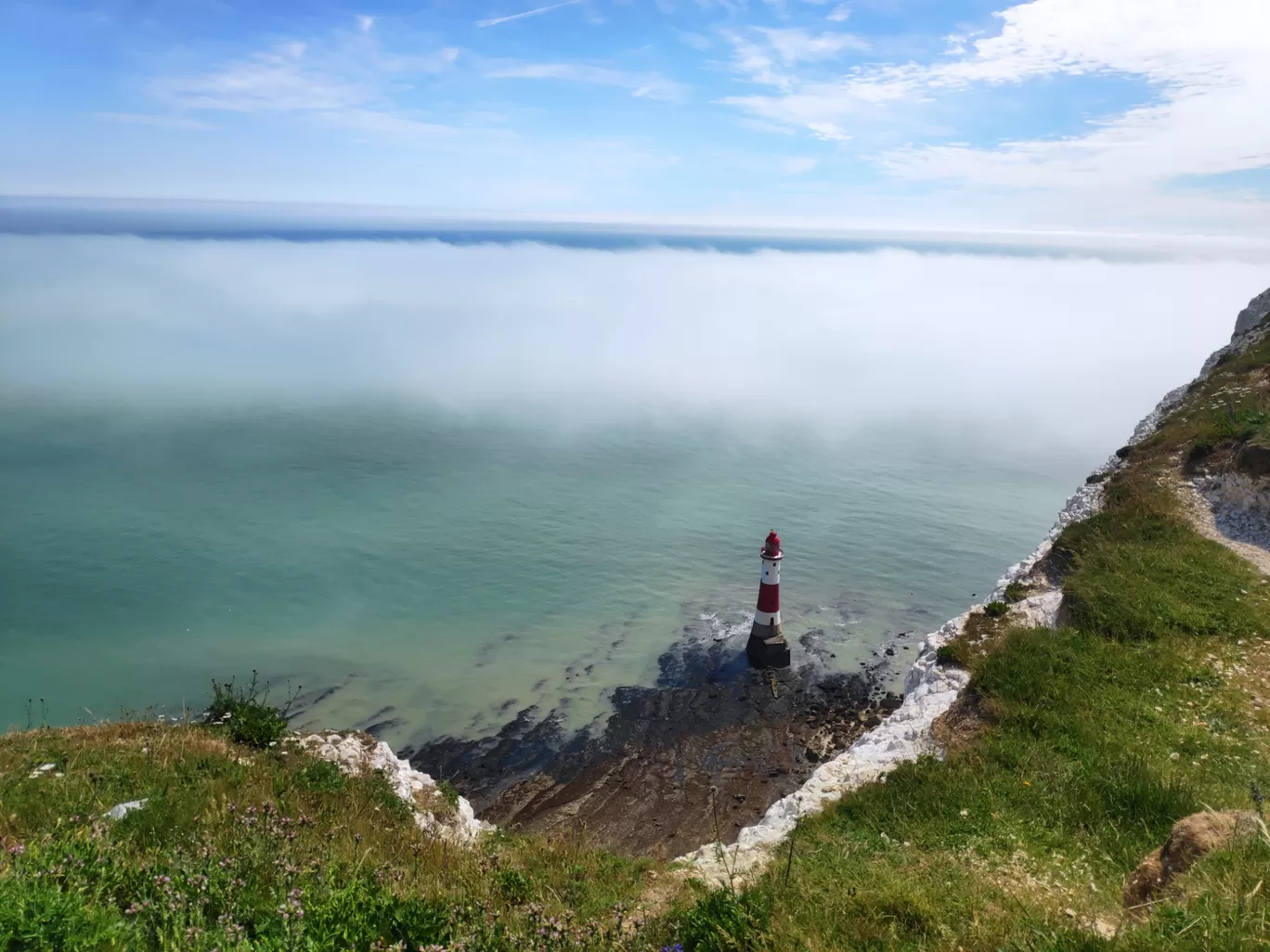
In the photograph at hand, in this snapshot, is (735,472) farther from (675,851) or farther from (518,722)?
(675,851)

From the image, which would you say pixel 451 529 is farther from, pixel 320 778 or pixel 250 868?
pixel 250 868

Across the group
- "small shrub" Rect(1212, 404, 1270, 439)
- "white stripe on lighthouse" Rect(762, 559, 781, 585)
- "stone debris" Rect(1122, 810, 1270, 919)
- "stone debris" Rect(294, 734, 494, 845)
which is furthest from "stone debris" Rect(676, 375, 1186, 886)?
"white stripe on lighthouse" Rect(762, 559, 781, 585)

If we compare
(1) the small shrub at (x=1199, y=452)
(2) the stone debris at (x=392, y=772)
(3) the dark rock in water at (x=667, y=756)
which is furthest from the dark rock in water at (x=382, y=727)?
(1) the small shrub at (x=1199, y=452)

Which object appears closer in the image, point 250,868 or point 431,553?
point 250,868

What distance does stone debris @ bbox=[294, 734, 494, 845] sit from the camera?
12.3m

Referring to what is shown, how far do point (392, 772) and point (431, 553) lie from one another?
2445 cm

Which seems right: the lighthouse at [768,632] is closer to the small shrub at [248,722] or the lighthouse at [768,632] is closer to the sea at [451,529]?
the sea at [451,529]

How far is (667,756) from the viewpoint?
76.0 ft

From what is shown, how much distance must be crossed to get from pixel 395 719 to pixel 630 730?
7.88 meters

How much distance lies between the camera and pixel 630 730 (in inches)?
962

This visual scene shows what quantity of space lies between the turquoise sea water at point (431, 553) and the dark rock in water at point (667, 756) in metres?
1.64

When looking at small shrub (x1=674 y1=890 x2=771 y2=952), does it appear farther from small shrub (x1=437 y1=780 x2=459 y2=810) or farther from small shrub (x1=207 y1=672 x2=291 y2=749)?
small shrub (x1=207 y1=672 x2=291 y2=749)

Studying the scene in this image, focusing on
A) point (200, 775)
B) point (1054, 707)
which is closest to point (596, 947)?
point (200, 775)

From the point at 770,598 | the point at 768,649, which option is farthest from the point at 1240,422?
the point at 768,649
